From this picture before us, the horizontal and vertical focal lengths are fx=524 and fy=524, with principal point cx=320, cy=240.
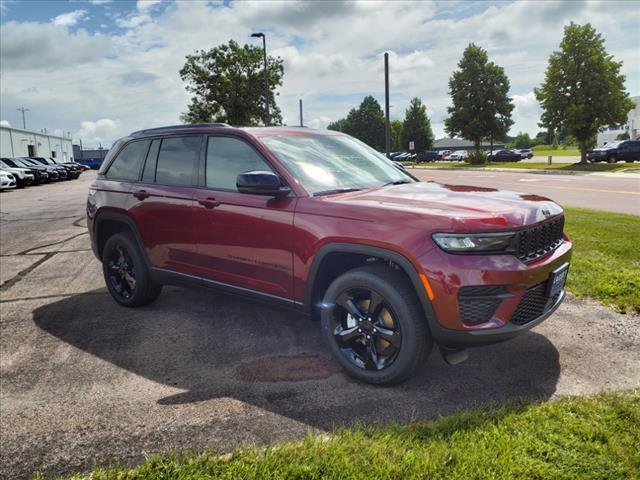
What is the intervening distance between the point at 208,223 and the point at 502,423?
2.67m

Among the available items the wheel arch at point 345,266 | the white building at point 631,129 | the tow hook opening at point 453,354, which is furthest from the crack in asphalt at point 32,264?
the white building at point 631,129

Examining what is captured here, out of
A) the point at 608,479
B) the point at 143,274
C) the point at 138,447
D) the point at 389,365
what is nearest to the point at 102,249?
the point at 143,274

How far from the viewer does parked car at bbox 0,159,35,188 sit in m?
29.3

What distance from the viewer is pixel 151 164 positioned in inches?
200

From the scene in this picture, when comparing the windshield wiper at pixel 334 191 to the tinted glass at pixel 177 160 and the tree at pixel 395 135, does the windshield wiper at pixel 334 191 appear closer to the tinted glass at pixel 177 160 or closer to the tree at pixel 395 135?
the tinted glass at pixel 177 160

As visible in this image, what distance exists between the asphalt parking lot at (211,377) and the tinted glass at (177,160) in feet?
4.44

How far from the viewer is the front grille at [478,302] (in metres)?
3.08

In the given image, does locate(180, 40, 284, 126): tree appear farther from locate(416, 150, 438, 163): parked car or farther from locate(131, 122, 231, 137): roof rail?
locate(131, 122, 231, 137): roof rail

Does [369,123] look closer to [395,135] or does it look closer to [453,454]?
[395,135]

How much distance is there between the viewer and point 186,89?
53094mm

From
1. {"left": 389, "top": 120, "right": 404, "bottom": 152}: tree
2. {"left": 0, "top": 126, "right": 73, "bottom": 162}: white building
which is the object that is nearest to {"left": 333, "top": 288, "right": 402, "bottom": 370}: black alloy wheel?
{"left": 0, "top": 126, "right": 73, "bottom": 162}: white building

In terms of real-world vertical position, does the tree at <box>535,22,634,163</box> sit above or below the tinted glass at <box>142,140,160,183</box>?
above

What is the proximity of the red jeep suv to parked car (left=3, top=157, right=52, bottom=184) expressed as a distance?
3154 centimetres

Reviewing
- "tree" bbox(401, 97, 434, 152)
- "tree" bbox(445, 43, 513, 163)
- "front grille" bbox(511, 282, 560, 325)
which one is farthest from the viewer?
"tree" bbox(401, 97, 434, 152)
